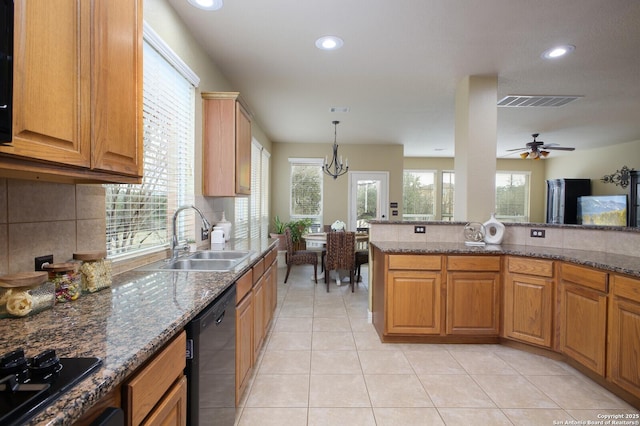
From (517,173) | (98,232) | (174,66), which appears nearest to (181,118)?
(174,66)

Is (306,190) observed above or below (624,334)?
above

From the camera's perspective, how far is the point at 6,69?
728 mm

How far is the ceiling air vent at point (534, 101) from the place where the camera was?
396cm

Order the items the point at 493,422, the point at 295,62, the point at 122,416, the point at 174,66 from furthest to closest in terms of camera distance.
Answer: the point at 295,62
the point at 174,66
the point at 493,422
the point at 122,416

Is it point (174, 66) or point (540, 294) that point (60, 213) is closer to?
point (174, 66)

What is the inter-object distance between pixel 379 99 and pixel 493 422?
11.9ft

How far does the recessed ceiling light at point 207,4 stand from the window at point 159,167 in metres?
0.38

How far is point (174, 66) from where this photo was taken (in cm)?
228

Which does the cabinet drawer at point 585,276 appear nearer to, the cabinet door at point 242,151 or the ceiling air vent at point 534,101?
the ceiling air vent at point 534,101

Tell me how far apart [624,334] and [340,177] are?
5.58 metres

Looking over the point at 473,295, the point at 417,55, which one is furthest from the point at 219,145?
the point at 473,295

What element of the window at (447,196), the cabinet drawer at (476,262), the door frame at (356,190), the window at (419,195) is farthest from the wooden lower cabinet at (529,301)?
the window at (447,196)

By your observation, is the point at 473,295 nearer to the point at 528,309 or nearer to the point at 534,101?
the point at 528,309

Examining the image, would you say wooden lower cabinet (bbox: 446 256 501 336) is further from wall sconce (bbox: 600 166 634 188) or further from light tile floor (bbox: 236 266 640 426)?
wall sconce (bbox: 600 166 634 188)
